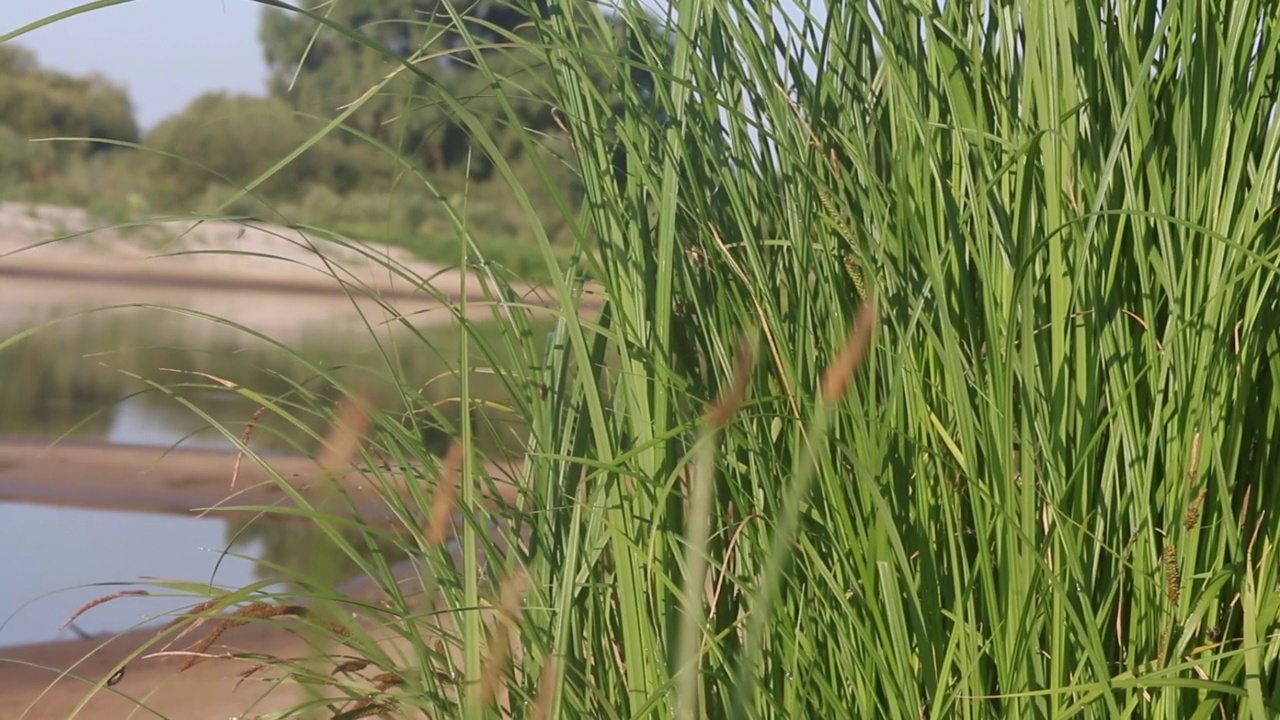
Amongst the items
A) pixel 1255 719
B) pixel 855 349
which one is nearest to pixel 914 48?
pixel 855 349

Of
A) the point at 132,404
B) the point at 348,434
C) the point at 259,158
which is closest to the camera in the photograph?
the point at 348,434

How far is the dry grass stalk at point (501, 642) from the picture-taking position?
27.8 inches

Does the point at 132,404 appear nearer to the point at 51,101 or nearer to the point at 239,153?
the point at 239,153

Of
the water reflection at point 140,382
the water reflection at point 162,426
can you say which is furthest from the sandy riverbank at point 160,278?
the water reflection at point 162,426

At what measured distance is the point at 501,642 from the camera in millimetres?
712

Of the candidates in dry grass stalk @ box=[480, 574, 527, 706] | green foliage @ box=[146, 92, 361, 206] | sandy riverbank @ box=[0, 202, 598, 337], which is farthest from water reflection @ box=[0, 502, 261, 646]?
green foliage @ box=[146, 92, 361, 206]

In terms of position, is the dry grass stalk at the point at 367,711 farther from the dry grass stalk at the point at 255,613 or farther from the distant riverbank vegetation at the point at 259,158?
the distant riverbank vegetation at the point at 259,158

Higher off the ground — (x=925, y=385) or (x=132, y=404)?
(x=925, y=385)

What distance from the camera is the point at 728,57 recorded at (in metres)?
0.92

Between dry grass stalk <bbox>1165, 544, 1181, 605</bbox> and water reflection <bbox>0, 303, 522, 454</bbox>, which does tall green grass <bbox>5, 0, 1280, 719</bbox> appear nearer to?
dry grass stalk <bbox>1165, 544, 1181, 605</bbox>

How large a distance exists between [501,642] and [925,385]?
0.35 metres

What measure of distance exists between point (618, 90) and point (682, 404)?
243 millimetres

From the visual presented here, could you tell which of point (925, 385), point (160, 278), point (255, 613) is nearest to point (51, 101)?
point (160, 278)

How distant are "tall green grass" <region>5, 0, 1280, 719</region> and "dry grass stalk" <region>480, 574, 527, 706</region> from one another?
0.04 feet
